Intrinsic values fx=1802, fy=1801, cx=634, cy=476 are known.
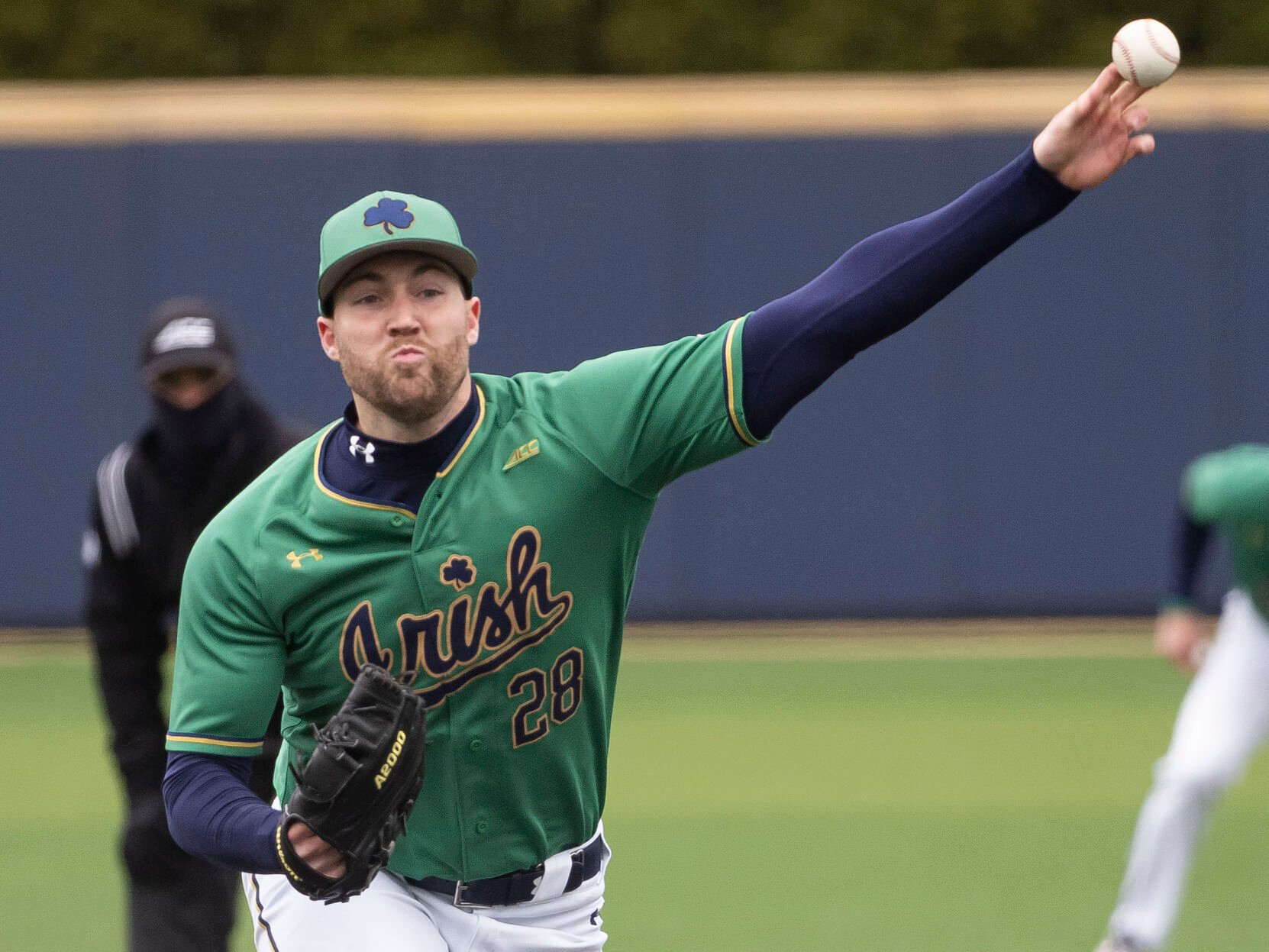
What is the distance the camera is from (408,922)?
355cm

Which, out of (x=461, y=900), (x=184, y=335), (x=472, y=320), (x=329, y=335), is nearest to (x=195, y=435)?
(x=184, y=335)

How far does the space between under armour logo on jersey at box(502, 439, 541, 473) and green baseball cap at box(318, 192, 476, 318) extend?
363 millimetres

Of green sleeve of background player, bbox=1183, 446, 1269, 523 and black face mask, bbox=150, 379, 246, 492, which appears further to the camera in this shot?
green sleeve of background player, bbox=1183, 446, 1269, 523

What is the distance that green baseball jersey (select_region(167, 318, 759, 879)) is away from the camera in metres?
3.46

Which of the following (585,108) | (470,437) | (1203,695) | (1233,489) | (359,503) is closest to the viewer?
(359,503)

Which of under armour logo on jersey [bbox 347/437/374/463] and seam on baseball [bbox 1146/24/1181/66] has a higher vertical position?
seam on baseball [bbox 1146/24/1181/66]

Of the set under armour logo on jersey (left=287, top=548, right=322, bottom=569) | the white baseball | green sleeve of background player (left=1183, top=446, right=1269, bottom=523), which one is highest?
the white baseball

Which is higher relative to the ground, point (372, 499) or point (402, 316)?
point (402, 316)

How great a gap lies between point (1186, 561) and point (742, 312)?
6853 mm

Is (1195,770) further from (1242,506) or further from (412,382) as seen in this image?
(412,382)

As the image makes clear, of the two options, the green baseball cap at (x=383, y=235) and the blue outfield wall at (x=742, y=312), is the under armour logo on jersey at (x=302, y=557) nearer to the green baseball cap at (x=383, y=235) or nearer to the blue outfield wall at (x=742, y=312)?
the green baseball cap at (x=383, y=235)

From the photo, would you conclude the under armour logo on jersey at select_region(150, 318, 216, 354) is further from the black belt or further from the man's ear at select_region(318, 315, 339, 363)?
the black belt

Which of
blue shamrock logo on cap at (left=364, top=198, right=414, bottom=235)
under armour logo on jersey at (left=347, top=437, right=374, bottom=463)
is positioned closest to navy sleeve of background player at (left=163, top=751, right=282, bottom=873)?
under armour logo on jersey at (left=347, top=437, right=374, bottom=463)

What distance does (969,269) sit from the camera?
10.7ft
